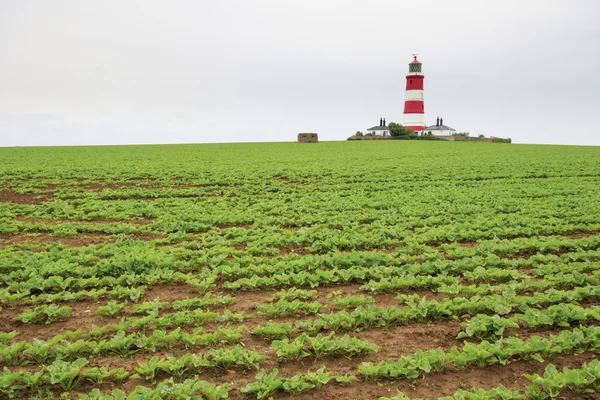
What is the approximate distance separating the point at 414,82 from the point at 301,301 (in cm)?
7796

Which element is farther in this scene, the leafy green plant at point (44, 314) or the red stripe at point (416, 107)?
the red stripe at point (416, 107)

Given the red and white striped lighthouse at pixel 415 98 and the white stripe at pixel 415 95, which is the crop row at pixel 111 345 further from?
the white stripe at pixel 415 95

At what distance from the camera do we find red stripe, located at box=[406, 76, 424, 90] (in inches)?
3113

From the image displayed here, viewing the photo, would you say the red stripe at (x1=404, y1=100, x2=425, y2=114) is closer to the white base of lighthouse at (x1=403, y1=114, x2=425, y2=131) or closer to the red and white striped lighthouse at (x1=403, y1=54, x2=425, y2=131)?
the red and white striped lighthouse at (x1=403, y1=54, x2=425, y2=131)

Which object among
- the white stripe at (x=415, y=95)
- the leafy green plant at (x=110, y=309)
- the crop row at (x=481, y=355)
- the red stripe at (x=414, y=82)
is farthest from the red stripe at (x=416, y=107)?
the leafy green plant at (x=110, y=309)

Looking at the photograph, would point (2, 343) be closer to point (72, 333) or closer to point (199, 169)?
point (72, 333)

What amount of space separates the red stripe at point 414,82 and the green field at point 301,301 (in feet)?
224

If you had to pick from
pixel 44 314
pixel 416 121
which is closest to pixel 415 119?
pixel 416 121

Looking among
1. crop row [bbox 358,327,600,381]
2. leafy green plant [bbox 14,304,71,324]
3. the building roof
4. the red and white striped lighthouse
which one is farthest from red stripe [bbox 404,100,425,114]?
leafy green plant [bbox 14,304,71,324]

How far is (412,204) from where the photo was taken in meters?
14.7

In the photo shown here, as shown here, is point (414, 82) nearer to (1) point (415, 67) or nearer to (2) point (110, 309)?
(1) point (415, 67)

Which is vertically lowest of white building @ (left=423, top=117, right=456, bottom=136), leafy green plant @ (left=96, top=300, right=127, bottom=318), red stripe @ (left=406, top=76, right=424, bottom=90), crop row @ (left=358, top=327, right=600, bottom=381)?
crop row @ (left=358, top=327, right=600, bottom=381)

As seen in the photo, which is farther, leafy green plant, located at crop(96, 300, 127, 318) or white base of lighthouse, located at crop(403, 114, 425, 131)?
white base of lighthouse, located at crop(403, 114, 425, 131)

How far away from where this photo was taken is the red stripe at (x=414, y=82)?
79.1 m
